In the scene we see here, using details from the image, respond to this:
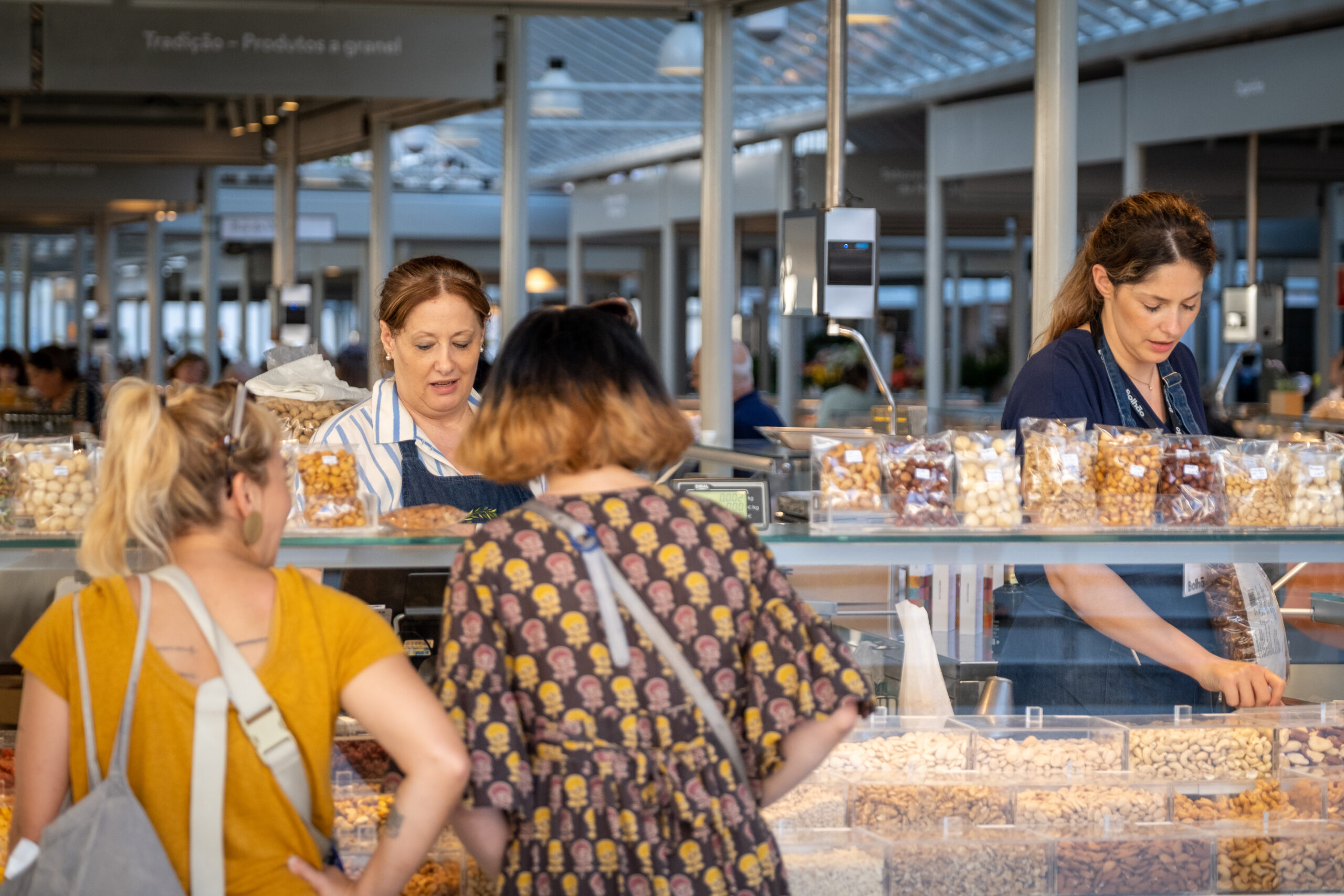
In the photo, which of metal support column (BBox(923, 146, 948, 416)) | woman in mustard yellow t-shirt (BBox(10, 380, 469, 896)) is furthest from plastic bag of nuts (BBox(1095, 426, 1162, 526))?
metal support column (BBox(923, 146, 948, 416))

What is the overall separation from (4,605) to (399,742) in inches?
44.0

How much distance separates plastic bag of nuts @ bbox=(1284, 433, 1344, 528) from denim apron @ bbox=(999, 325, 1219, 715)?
0.82 feet

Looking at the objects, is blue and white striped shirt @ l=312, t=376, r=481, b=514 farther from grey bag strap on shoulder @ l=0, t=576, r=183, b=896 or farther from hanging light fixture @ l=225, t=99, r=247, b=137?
hanging light fixture @ l=225, t=99, r=247, b=137

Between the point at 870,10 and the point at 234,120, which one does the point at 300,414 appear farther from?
the point at 234,120

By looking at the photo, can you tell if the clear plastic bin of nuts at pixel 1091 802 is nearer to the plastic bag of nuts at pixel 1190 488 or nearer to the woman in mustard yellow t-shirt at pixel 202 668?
the plastic bag of nuts at pixel 1190 488

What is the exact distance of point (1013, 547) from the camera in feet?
8.24

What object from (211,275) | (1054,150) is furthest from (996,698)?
(211,275)

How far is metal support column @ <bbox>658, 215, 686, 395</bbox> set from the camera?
1552 centimetres

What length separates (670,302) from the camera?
15.9m

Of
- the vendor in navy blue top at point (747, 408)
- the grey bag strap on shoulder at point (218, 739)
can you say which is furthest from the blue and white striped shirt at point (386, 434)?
the vendor in navy blue top at point (747, 408)

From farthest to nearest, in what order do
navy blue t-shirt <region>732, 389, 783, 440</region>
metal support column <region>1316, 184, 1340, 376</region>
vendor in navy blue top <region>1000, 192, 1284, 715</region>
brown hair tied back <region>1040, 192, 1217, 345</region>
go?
metal support column <region>1316, 184, 1340, 376</region> → navy blue t-shirt <region>732, 389, 783, 440</region> → brown hair tied back <region>1040, 192, 1217, 345</region> → vendor in navy blue top <region>1000, 192, 1284, 715</region>

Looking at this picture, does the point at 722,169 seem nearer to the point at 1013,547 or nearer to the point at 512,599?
the point at 1013,547

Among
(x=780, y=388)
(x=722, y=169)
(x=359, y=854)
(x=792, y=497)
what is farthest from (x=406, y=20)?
(x=780, y=388)

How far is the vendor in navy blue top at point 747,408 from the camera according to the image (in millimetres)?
8023
